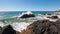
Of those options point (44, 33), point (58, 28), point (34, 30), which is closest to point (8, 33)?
point (34, 30)

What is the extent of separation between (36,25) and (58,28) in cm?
103

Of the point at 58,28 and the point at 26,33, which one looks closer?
the point at 58,28

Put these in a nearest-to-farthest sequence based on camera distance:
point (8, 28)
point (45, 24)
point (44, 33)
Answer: point (44, 33) → point (45, 24) → point (8, 28)

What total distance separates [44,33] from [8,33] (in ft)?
6.14

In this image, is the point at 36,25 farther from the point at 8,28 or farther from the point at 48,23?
the point at 8,28

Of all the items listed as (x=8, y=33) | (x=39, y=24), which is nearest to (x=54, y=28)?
(x=39, y=24)

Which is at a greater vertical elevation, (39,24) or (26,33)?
(39,24)

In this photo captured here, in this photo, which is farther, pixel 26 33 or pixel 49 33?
pixel 26 33

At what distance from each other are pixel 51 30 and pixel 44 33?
37 cm

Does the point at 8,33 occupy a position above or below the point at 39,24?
below

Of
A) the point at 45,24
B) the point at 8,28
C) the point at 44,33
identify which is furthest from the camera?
the point at 8,28

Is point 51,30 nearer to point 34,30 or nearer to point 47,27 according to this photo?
point 47,27

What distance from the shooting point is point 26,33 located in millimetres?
7367

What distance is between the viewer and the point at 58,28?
22.2 feet
